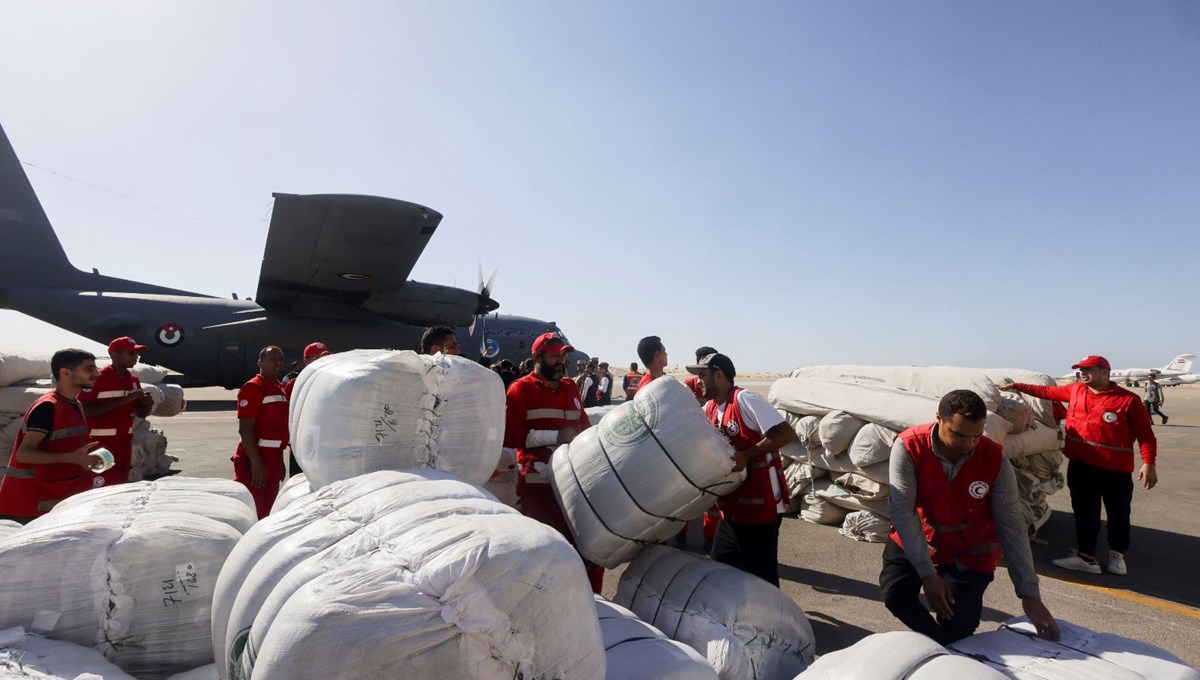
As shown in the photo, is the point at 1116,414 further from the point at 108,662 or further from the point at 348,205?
the point at 348,205

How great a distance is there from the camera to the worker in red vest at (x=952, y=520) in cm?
250

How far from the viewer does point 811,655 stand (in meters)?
2.44

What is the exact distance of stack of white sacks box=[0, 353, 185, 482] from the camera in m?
5.64

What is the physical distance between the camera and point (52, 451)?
328 cm

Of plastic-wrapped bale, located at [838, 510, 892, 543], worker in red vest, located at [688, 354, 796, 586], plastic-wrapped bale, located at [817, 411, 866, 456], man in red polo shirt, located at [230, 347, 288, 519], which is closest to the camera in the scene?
worker in red vest, located at [688, 354, 796, 586]

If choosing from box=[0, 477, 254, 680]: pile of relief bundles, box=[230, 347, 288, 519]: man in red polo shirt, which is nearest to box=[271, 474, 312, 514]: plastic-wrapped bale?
box=[0, 477, 254, 680]: pile of relief bundles

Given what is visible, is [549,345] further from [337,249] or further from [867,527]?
[337,249]

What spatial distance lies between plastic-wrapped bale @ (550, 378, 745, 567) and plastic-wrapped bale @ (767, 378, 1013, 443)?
2986 mm

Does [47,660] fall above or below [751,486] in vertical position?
below

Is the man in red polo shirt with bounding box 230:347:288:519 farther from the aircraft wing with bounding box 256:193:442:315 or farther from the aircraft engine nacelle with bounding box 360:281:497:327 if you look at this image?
the aircraft engine nacelle with bounding box 360:281:497:327

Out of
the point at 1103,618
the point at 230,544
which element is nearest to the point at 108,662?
the point at 230,544

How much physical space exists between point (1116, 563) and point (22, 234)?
67.6 ft

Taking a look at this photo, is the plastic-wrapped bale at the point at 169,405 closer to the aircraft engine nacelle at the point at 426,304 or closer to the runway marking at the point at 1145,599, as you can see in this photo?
the aircraft engine nacelle at the point at 426,304

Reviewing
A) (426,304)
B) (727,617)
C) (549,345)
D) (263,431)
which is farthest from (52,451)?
(426,304)
